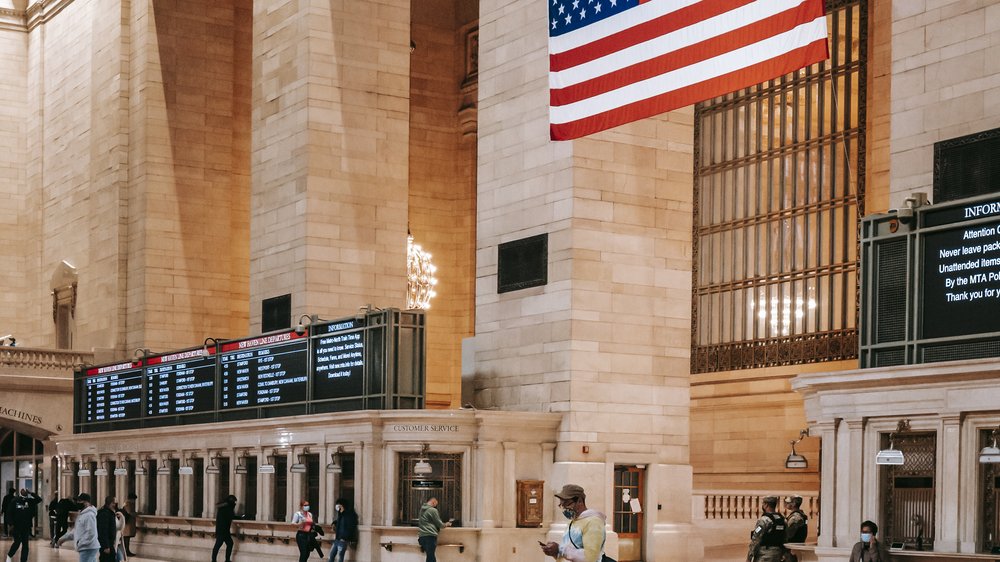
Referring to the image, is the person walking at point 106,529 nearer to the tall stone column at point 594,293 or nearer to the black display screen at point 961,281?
the tall stone column at point 594,293

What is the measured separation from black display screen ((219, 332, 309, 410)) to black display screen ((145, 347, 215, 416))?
55 cm

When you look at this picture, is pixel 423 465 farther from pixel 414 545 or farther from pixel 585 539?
pixel 585 539

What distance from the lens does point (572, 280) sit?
21766 mm

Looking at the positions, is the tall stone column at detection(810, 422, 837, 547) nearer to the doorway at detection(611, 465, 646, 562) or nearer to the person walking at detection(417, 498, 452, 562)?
the doorway at detection(611, 465, 646, 562)

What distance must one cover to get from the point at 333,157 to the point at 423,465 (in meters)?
8.34

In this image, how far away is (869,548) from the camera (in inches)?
549

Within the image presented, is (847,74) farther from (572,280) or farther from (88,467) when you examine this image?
(88,467)

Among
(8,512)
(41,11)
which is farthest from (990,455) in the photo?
(41,11)

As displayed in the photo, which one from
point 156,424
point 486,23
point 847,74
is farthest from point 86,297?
point 847,74

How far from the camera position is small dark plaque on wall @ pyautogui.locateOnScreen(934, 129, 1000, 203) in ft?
48.9

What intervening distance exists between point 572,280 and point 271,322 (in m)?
8.69

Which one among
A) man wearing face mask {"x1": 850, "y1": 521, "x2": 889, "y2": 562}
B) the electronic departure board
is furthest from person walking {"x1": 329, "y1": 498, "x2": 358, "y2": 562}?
man wearing face mask {"x1": 850, "y1": 521, "x2": 889, "y2": 562}

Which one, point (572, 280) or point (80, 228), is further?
point (80, 228)

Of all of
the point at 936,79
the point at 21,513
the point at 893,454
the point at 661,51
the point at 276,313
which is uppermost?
the point at 661,51
